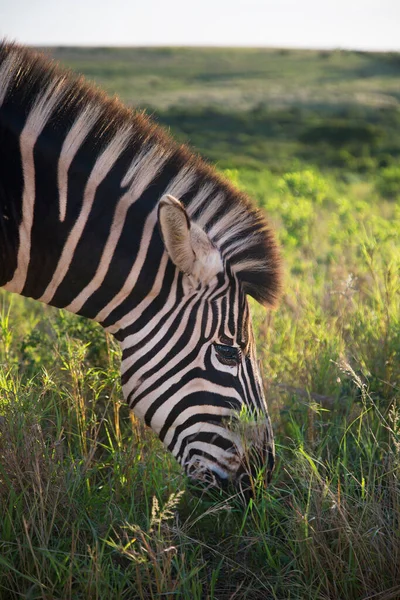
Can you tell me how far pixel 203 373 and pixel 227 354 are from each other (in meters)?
0.15

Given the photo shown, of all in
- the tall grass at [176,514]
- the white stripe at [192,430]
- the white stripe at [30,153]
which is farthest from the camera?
the white stripe at [30,153]

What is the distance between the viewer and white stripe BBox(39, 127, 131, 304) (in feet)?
10.9

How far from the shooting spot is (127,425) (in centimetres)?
420

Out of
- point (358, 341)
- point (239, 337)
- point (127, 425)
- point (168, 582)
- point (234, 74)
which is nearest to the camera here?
point (168, 582)

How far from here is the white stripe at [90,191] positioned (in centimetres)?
333

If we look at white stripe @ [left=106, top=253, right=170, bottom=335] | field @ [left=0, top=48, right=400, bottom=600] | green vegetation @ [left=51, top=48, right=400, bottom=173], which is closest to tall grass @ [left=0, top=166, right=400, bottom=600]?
field @ [left=0, top=48, right=400, bottom=600]

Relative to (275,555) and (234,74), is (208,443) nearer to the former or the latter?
(275,555)

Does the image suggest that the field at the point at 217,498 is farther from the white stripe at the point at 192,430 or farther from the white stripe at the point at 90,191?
the white stripe at the point at 90,191

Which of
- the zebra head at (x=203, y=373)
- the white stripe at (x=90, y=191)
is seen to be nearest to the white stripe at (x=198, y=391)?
the zebra head at (x=203, y=373)

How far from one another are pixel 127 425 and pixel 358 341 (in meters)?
1.81

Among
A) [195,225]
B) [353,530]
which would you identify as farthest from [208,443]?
[195,225]

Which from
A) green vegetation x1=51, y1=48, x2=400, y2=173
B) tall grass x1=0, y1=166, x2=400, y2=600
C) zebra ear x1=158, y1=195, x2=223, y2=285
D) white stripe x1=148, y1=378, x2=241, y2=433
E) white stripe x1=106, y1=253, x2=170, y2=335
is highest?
zebra ear x1=158, y1=195, x2=223, y2=285

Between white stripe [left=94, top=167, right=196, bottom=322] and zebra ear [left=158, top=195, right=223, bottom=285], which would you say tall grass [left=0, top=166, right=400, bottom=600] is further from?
zebra ear [left=158, top=195, right=223, bottom=285]

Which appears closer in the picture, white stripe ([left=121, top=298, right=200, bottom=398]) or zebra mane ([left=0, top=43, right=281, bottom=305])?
white stripe ([left=121, top=298, right=200, bottom=398])
